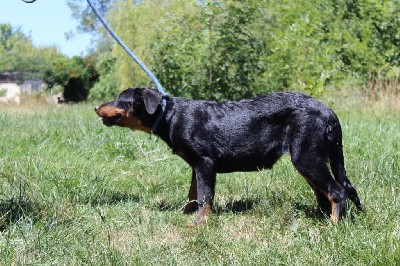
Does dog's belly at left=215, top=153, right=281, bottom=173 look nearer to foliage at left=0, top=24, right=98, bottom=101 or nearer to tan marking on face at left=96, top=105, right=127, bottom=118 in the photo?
tan marking on face at left=96, top=105, right=127, bottom=118

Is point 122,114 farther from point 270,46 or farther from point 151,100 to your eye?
point 270,46

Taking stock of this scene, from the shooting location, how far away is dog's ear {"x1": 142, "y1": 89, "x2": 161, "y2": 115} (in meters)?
5.72

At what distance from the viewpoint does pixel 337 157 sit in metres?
5.54

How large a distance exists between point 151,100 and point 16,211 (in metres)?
1.57

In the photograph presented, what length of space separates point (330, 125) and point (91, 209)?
230cm

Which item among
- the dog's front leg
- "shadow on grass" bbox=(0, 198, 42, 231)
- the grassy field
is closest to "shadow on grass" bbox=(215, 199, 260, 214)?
the grassy field

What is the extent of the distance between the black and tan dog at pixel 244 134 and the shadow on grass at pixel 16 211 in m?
1.12

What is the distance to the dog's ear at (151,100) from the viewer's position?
5.72m

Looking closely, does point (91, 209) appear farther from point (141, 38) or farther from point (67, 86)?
point (67, 86)

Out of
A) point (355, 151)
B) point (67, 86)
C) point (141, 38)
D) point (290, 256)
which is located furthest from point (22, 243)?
point (67, 86)

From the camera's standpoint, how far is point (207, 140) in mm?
5727

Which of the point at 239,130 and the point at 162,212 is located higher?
the point at 239,130

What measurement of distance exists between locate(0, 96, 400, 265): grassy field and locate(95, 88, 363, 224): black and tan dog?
27cm

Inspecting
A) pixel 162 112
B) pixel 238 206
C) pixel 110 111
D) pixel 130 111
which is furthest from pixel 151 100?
pixel 238 206
